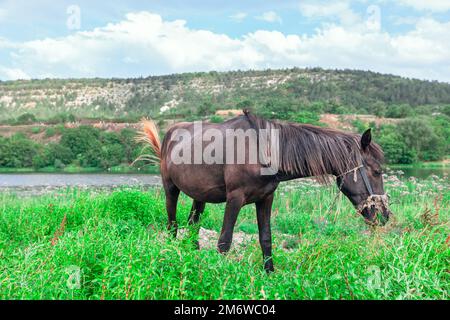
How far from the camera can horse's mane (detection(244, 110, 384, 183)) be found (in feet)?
14.7

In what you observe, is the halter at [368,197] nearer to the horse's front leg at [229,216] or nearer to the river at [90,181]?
the horse's front leg at [229,216]

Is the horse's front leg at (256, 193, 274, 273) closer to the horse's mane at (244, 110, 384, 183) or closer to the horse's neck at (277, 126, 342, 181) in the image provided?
the horse's neck at (277, 126, 342, 181)

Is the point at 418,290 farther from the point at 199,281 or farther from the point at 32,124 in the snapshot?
the point at 32,124

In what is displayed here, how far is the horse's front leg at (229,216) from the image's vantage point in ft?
14.4

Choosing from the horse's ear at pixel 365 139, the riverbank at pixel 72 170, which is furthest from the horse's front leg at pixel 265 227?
the riverbank at pixel 72 170

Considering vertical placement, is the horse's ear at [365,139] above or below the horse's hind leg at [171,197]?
above

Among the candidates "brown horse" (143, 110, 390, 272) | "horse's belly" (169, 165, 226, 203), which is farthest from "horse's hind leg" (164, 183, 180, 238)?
"brown horse" (143, 110, 390, 272)

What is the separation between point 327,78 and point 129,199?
90949mm

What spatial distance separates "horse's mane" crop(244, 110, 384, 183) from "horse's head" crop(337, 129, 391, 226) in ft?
0.15

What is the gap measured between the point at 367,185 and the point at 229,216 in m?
1.45

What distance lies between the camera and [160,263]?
129 inches

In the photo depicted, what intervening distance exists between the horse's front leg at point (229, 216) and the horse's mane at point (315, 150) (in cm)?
55

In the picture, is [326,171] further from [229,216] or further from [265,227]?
[229,216]
